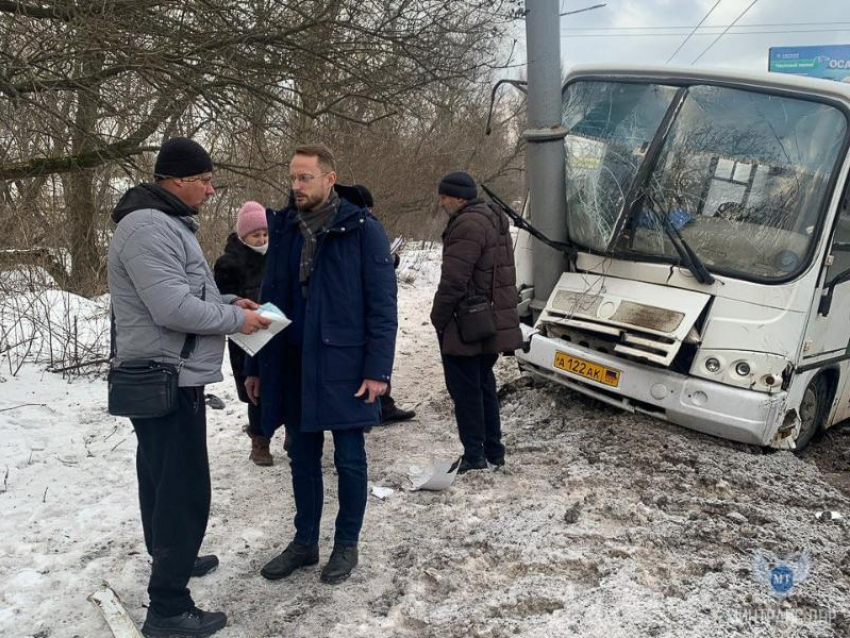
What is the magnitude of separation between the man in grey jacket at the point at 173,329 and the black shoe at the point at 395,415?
3.10 metres

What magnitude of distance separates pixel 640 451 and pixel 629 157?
2.33 metres

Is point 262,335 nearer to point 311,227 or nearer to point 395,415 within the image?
point 311,227

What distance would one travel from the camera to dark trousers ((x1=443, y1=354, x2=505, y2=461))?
4773 mm

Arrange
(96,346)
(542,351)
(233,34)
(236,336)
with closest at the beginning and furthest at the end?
(236,336) < (542,351) < (233,34) < (96,346)

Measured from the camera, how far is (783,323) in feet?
16.5

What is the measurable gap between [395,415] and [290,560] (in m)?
2.64

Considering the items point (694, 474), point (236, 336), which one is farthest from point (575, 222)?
point (236, 336)

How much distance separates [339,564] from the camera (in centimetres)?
353

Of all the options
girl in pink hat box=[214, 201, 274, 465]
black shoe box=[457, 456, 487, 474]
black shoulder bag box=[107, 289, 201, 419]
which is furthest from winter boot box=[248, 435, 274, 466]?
black shoulder bag box=[107, 289, 201, 419]

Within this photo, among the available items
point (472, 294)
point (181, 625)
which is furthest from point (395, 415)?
point (181, 625)

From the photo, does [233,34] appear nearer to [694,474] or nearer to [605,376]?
[605,376]

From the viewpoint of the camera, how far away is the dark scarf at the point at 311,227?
337cm

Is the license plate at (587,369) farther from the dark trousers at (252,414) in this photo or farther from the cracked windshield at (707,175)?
the dark trousers at (252,414)

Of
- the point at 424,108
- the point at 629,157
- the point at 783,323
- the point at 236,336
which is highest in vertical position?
the point at 424,108
